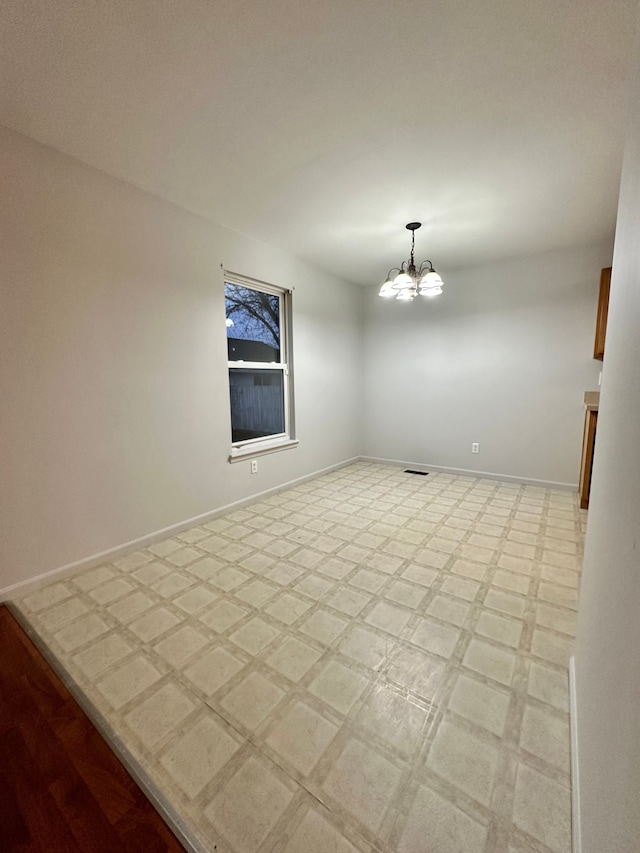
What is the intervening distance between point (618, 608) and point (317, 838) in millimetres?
989

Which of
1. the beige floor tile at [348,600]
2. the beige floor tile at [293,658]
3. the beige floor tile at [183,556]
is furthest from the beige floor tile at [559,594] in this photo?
the beige floor tile at [183,556]

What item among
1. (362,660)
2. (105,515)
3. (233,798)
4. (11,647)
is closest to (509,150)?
(362,660)

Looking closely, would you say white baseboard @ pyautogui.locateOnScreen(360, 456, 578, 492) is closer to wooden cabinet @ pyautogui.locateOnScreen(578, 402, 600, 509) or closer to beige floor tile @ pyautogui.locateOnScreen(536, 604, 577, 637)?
wooden cabinet @ pyautogui.locateOnScreen(578, 402, 600, 509)

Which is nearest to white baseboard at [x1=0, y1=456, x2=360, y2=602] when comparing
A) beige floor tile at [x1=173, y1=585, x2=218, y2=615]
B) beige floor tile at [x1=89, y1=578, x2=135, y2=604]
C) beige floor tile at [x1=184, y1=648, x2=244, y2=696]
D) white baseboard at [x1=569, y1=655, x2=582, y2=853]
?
beige floor tile at [x1=89, y1=578, x2=135, y2=604]

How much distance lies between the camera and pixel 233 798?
1025 millimetres

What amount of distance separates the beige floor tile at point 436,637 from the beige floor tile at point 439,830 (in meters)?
0.59

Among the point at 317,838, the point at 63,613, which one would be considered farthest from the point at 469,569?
the point at 63,613

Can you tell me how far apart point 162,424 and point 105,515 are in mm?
732

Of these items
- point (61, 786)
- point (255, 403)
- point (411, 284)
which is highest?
point (411, 284)

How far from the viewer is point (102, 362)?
226 cm

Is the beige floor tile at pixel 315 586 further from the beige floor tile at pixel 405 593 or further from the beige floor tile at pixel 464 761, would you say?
the beige floor tile at pixel 464 761

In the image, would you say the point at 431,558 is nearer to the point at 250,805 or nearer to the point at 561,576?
the point at 561,576

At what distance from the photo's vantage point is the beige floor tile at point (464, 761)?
1045 mm

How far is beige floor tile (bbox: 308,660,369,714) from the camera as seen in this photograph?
133cm
